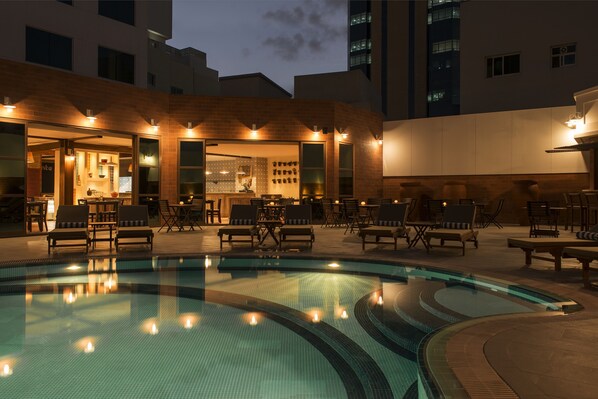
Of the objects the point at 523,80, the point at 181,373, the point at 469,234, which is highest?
the point at 523,80

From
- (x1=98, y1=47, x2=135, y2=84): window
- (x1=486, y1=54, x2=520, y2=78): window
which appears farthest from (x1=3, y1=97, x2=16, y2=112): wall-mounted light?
(x1=486, y1=54, x2=520, y2=78): window

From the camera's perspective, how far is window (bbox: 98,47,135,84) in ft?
47.6

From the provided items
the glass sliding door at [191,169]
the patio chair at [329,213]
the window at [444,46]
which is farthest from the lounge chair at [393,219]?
the window at [444,46]

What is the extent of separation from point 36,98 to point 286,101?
6.80 meters

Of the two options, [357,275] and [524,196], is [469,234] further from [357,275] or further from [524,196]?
[524,196]

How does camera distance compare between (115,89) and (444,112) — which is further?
(444,112)

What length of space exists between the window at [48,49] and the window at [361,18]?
3230 centimetres

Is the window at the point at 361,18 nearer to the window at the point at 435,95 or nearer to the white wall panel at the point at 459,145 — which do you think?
the window at the point at 435,95

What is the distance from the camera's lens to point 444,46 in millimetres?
39531

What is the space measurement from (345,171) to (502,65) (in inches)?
292

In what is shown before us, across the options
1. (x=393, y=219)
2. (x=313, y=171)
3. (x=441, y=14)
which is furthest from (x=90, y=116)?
(x=441, y=14)

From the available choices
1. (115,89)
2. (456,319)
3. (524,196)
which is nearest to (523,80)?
(524,196)

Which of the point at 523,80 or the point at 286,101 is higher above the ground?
the point at 523,80

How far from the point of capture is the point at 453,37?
39156 millimetres
